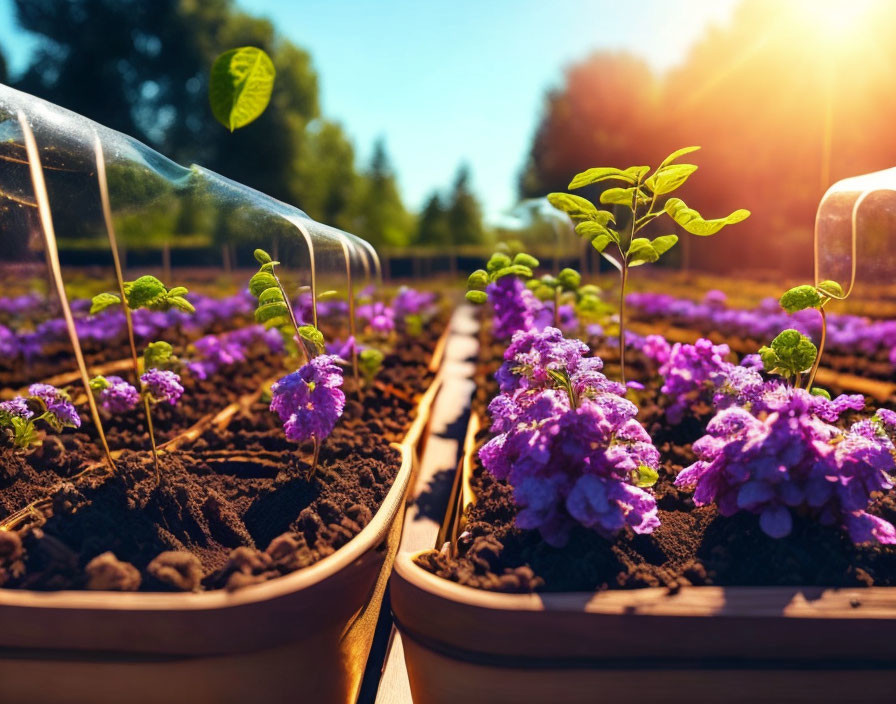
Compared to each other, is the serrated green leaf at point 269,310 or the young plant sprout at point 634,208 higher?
the young plant sprout at point 634,208

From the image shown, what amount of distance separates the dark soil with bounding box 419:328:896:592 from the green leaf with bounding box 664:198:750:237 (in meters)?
0.75

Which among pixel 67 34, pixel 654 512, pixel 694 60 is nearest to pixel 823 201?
pixel 654 512

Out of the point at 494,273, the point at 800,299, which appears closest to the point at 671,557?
the point at 800,299

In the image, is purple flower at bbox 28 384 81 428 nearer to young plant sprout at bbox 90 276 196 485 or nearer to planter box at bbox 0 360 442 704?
young plant sprout at bbox 90 276 196 485

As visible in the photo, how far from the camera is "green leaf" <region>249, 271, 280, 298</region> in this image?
1.74 metres

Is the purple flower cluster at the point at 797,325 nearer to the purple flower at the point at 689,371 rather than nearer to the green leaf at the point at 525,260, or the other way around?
the purple flower at the point at 689,371

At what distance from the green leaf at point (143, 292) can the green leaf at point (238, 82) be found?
0.46 m

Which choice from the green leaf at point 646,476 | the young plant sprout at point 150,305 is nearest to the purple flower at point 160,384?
the young plant sprout at point 150,305

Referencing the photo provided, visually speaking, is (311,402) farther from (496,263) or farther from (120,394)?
(496,263)

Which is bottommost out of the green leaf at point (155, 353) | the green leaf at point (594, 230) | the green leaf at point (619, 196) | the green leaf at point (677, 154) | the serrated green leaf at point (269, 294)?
the green leaf at point (155, 353)

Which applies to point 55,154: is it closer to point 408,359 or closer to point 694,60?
point 408,359

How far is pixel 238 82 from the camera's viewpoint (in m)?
1.51

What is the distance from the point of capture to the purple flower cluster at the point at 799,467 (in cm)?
138

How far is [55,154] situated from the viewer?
164 cm
